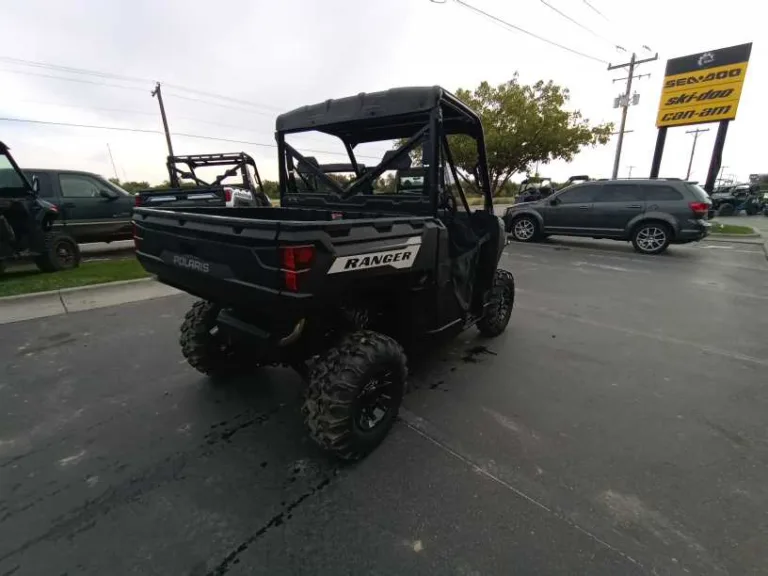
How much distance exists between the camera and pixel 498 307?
3758 millimetres

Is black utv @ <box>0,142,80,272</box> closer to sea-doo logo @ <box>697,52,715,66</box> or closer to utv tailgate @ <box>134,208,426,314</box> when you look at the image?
utv tailgate @ <box>134,208,426,314</box>

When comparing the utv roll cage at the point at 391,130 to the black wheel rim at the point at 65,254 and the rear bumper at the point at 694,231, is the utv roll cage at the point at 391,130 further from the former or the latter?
the rear bumper at the point at 694,231

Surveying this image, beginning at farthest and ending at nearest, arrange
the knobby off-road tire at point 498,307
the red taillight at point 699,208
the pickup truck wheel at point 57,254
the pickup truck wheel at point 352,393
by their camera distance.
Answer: the red taillight at point 699,208
the pickup truck wheel at point 57,254
the knobby off-road tire at point 498,307
the pickup truck wheel at point 352,393

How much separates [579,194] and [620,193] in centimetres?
92

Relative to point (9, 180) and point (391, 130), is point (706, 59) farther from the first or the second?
point (9, 180)

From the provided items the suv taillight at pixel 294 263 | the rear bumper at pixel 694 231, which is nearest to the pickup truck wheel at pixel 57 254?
the suv taillight at pixel 294 263

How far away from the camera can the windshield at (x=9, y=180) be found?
5.68m

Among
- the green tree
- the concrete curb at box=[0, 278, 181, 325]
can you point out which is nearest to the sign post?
the green tree

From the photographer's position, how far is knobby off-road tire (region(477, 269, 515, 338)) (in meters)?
3.66

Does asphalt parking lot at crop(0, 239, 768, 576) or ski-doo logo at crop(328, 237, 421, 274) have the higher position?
ski-doo logo at crop(328, 237, 421, 274)

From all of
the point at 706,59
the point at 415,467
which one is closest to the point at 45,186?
the point at 415,467

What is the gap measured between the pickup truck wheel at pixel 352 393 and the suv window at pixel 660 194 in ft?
31.1

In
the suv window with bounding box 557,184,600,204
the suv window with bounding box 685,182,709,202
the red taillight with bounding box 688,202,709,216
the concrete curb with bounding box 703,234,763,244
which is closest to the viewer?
the red taillight with bounding box 688,202,709,216

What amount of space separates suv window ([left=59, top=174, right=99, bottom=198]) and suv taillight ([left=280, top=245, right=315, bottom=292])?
8123 millimetres
